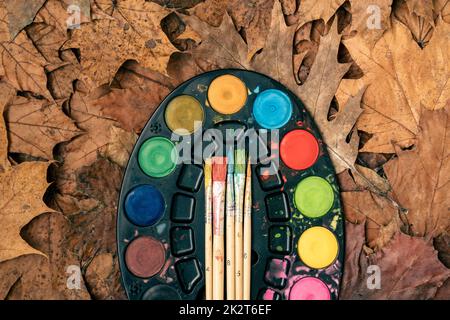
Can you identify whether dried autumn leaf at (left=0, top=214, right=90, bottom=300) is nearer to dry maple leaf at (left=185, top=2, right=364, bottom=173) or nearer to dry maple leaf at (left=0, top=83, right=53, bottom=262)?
dry maple leaf at (left=0, top=83, right=53, bottom=262)

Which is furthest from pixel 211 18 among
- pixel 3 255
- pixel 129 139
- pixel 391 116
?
pixel 3 255

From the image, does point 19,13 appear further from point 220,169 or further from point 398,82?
point 398,82

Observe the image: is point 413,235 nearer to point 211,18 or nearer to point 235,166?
point 235,166

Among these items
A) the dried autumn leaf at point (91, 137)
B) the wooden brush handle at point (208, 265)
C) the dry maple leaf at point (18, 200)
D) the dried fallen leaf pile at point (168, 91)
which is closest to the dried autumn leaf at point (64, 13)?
the dried fallen leaf pile at point (168, 91)

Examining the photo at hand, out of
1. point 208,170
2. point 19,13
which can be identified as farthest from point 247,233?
point 19,13

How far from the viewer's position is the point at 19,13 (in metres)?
1.25

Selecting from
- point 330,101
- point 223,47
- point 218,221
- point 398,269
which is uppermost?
point 223,47

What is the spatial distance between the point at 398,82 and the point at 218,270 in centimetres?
48

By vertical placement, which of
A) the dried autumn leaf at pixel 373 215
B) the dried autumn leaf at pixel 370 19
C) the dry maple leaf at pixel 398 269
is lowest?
the dry maple leaf at pixel 398 269

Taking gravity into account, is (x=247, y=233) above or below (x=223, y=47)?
below

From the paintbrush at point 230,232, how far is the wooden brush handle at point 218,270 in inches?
0.4

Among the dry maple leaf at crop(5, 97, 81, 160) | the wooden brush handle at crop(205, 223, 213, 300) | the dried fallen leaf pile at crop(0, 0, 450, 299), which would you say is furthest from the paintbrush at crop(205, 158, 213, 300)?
the dry maple leaf at crop(5, 97, 81, 160)

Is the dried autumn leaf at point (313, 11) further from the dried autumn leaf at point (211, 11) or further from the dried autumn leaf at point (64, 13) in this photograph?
the dried autumn leaf at point (64, 13)

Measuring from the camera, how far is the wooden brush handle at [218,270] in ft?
3.88
